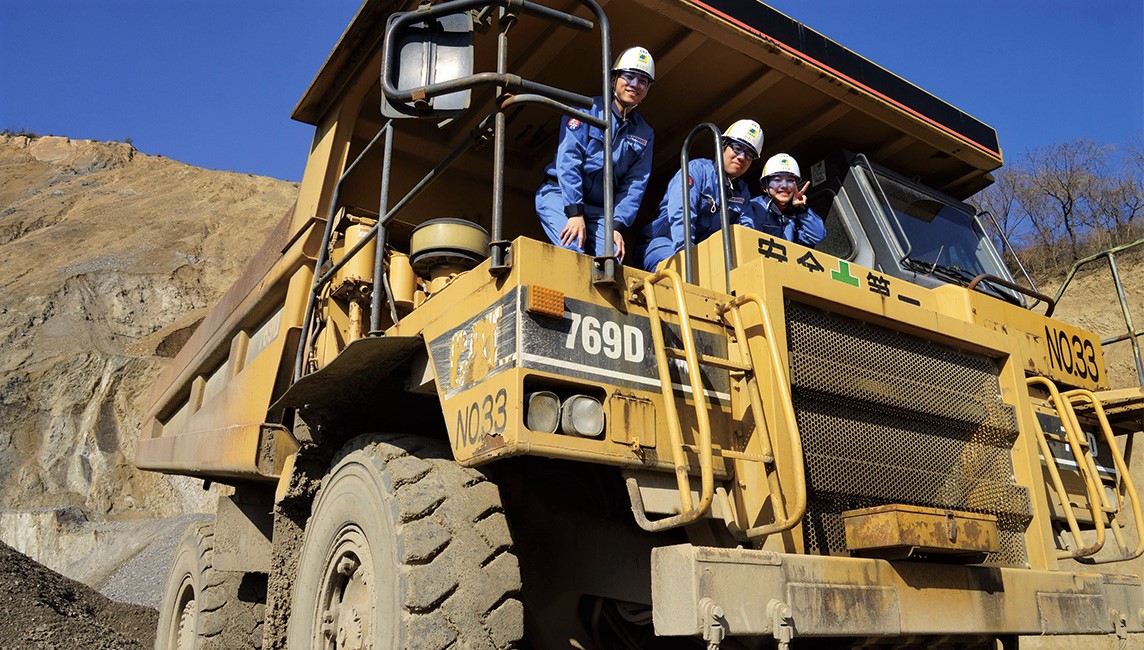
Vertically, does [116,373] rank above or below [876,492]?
above

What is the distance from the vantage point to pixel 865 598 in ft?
8.96

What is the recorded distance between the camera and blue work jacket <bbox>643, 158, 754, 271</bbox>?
4.14 meters

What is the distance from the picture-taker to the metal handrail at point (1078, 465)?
141 inches

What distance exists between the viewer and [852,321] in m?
3.38

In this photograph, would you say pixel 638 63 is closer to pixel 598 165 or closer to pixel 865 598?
pixel 598 165

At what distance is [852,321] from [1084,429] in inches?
69.0

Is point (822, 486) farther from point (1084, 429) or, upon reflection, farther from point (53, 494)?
point (53, 494)

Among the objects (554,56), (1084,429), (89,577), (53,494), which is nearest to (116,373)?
(53,494)

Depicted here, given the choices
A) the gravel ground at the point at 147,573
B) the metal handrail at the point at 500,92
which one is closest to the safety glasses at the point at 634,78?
the metal handrail at the point at 500,92

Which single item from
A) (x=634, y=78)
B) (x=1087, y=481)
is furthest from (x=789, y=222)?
(x=1087, y=481)

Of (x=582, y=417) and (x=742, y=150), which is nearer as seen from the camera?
(x=582, y=417)

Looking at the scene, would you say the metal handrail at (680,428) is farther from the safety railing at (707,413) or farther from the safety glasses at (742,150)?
the safety glasses at (742,150)

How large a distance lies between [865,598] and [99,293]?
31346 mm

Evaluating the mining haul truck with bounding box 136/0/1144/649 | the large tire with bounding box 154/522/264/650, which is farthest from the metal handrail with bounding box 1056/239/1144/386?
the large tire with bounding box 154/522/264/650
